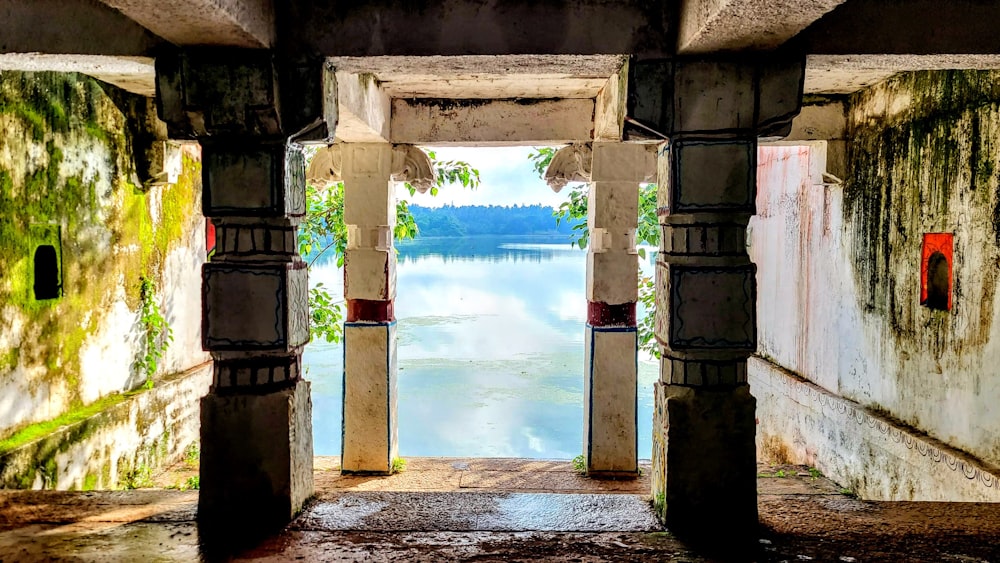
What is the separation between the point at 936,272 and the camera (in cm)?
404

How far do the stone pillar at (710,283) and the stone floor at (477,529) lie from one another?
18 cm

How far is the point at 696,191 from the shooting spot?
236 cm

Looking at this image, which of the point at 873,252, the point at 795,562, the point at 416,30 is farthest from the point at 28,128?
the point at 873,252

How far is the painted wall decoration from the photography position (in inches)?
150

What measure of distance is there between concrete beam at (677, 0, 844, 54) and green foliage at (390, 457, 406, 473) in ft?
13.5

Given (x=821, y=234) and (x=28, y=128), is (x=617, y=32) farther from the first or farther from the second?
(x=821, y=234)

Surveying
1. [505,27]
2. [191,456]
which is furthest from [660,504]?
[191,456]

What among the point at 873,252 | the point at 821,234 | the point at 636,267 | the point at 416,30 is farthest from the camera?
the point at 821,234

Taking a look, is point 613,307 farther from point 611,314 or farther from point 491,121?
point 491,121

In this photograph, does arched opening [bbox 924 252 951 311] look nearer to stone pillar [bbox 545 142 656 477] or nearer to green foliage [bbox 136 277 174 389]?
stone pillar [bbox 545 142 656 477]

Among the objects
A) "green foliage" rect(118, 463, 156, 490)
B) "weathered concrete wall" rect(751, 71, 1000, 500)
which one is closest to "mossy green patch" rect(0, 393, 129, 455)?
"green foliage" rect(118, 463, 156, 490)

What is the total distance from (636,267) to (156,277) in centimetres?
399

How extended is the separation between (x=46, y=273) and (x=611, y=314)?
12.5 ft

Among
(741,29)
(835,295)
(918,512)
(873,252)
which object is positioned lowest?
(918,512)
